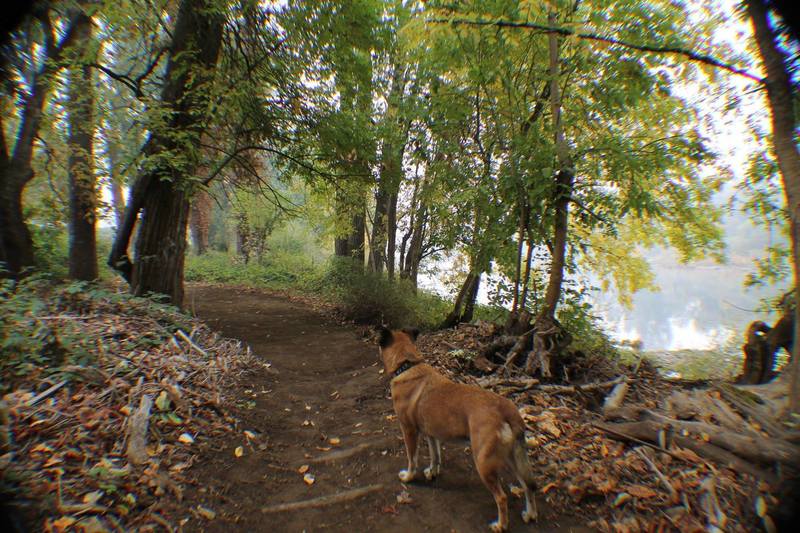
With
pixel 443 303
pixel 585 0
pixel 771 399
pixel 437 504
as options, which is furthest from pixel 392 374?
pixel 443 303

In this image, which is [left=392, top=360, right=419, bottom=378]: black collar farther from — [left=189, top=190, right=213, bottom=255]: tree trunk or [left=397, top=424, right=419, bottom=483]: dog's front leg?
[left=189, top=190, right=213, bottom=255]: tree trunk

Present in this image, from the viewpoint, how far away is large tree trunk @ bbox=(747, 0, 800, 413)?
7.13 feet

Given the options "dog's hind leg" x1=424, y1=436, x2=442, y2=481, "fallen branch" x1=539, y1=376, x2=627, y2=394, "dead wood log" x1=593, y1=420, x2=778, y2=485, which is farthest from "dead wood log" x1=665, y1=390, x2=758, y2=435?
"dog's hind leg" x1=424, y1=436, x2=442, y2=481

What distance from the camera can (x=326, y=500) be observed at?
2.84 metres

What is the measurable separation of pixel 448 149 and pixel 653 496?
21.3ft

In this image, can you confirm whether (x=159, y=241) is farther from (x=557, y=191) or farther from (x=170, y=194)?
(x=557, y=191)

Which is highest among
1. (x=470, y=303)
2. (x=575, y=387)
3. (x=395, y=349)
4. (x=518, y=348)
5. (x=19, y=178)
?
(x=19, y=178)

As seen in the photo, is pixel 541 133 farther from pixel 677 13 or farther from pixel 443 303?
pixel 443 303

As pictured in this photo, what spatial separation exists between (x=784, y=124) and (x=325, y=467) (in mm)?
4747

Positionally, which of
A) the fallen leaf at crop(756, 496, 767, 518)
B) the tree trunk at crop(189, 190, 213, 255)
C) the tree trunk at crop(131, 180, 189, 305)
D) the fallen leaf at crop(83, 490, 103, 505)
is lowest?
the fallen leaf at crop(83, 490, 103, 505)

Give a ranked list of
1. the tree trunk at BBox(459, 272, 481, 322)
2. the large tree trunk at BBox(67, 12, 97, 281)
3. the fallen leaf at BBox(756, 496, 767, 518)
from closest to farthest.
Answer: the fallen leaf at BBox(756, 496, 767, 518) → the large tree trunk at BBox(67, 12, 97, 281) → the tree trunk at BBox(459, 272, 481, 322)

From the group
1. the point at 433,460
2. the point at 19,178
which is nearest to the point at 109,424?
the point at 433,460

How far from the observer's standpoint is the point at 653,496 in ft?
8.32

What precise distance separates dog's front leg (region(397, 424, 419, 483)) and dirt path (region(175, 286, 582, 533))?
0.27ft
